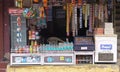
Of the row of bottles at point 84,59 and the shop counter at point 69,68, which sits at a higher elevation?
the row of bottles at point 84,59

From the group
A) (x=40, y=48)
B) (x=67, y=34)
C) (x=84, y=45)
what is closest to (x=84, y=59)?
(x=84, y=45)

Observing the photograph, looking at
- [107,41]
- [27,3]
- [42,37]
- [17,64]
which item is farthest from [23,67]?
[107,41]

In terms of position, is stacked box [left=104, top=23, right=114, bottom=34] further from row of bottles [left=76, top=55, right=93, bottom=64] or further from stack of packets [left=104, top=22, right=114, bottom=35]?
row of bottles [left=76, top=55, right=93, bottom=64]

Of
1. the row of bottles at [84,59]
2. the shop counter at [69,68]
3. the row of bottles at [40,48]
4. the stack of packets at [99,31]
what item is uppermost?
the stack of packets at [99,31]

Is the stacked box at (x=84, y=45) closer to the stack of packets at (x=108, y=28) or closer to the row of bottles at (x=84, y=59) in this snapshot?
the row of bottles at (x=84, y=59)

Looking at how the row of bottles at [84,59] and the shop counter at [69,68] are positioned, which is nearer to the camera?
the shop counter at [69,68]

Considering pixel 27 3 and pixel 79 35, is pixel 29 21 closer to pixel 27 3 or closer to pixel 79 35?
pixel 27 3

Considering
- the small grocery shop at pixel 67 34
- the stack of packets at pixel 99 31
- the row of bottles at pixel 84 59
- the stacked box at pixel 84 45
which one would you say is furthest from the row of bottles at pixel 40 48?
the stack of packets at pixel 99 31

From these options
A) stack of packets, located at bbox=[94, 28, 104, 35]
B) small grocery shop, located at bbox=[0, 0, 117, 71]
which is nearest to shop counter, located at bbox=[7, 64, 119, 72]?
small grocery shop, located at bbox=[0, 0, 117, 71]

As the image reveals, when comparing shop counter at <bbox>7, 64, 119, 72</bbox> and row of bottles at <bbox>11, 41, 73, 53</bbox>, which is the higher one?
row of bottles at <bbox>11, 41, 73, 53</bbox>

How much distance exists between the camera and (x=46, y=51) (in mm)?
7695

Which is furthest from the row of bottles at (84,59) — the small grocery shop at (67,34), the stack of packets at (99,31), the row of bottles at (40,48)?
the stack of packets at (99,31)

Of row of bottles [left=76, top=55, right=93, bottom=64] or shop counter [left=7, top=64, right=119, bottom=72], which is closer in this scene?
shop counter [left=7, top=64, right=119, bottom=72]

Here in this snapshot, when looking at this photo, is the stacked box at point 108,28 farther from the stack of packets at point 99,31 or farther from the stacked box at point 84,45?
the stacked box at point 84,45
